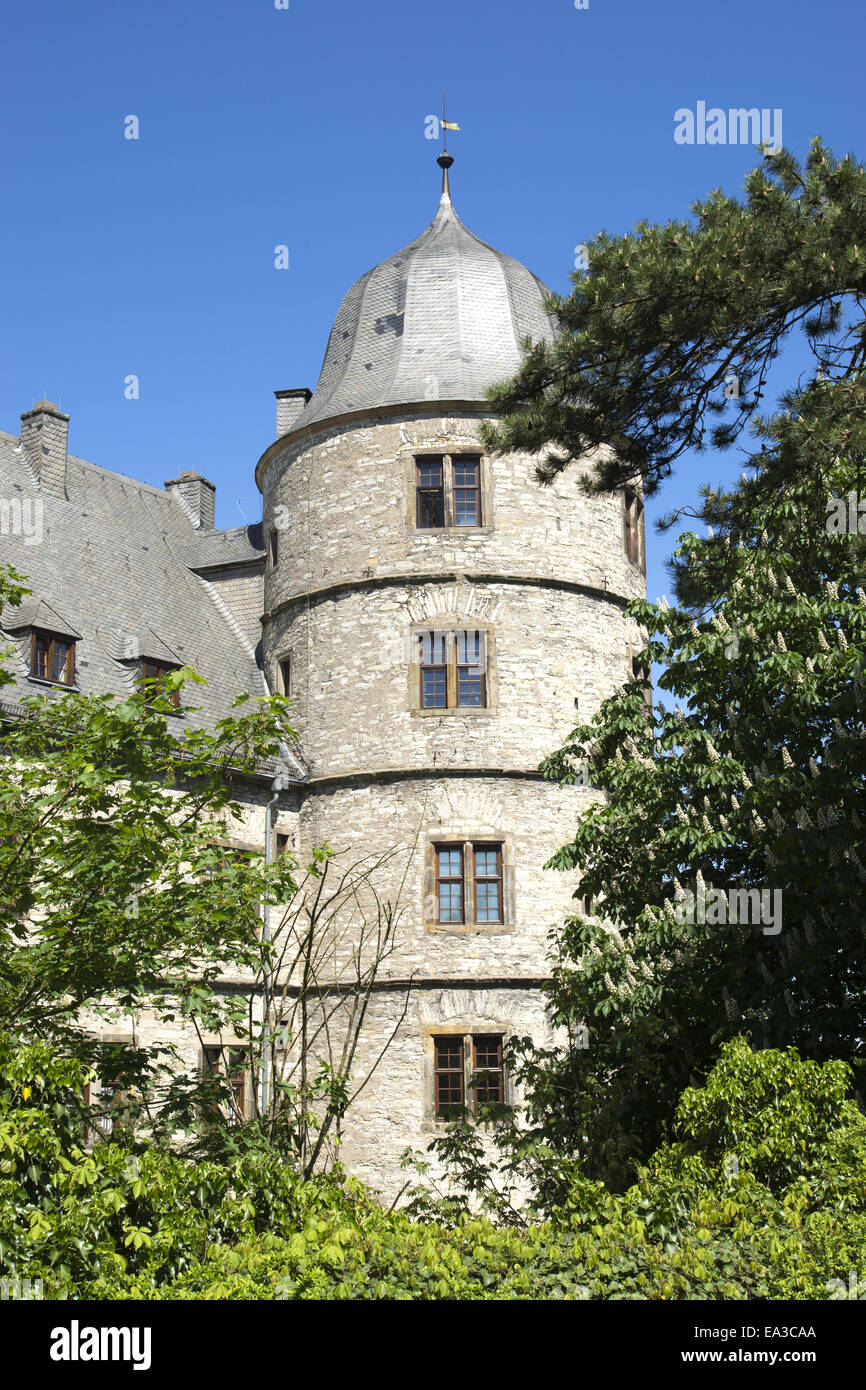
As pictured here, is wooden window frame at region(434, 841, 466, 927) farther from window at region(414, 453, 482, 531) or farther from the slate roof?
window at region(414, 453, 482, 531)

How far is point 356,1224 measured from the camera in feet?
25.6

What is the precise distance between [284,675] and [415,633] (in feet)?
9.66

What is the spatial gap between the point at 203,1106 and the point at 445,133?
2145cm

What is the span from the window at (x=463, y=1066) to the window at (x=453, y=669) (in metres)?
5.05

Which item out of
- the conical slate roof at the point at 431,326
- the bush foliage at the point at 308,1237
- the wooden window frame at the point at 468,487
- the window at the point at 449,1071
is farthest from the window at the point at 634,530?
the bush foliage at the point at 308,1237

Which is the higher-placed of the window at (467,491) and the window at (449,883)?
the window at (467,491)

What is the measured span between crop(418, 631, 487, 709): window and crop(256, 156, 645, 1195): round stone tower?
35mm

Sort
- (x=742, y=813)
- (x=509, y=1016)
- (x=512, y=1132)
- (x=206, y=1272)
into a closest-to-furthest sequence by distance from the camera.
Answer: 1. (x=206, y=1272)
2. (x=512, y=1132)
3. (x=742, y=813)
4. (x=509, y=1016)

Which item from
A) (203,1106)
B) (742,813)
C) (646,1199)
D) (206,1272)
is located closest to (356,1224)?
(206,1272)

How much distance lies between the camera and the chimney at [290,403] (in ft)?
91.0

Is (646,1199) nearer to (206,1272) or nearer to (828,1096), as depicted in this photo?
(828,1096)

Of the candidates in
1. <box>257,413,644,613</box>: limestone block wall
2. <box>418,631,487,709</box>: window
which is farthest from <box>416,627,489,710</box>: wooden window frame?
<box>257,413,644,613</box>: limestone block wall

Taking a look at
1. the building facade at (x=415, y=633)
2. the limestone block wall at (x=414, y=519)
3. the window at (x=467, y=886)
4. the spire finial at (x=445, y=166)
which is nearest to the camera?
the building facade at (x=415, y=633)

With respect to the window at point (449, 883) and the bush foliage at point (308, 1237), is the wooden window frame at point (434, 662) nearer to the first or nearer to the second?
the window at point (449, 883)
